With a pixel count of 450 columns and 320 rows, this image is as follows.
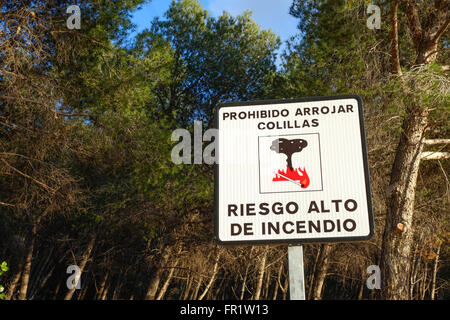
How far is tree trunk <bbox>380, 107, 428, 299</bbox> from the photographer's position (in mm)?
6414

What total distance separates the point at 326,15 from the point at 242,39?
628cm

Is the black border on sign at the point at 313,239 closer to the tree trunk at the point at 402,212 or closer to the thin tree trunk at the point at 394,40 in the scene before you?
the tree trunk at the point at 402,212

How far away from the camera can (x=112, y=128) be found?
7.35m

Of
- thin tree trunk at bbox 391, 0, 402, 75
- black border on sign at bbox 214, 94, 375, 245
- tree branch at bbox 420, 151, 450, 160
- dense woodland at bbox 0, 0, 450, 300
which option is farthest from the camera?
tree branch at bbox 420, 151, 450, 160

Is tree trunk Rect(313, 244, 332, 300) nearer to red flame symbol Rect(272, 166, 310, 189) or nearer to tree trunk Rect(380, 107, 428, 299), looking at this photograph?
tree trunk Rect(380, 107, 428, 299)

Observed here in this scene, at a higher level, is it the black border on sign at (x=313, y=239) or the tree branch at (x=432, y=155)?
the tree branch at (x=432, y=155)

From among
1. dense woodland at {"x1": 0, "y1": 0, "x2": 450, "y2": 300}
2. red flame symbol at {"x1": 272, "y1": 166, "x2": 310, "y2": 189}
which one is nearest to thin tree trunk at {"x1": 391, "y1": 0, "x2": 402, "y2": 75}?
dense woodland at {"x1": 0, "y1": 0, "x2": 450, "y2": 300}

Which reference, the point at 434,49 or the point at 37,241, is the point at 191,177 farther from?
the point at 37,241

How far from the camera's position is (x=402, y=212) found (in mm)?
6629

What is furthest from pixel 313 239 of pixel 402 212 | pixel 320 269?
pixel 320 269

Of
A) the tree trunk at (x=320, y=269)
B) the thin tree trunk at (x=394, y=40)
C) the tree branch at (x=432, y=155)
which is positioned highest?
the thin tree trunk at (x=394, y=40)

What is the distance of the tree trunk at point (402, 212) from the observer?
6.41m

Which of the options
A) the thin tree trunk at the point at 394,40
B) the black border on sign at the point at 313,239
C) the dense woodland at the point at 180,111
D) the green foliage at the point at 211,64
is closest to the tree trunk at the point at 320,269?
the dense woodland at the point at 180,111

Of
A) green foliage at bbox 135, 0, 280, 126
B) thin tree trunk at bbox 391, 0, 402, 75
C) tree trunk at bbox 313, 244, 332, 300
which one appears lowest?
tree trunk at bbox 313, 244, 332, 300
